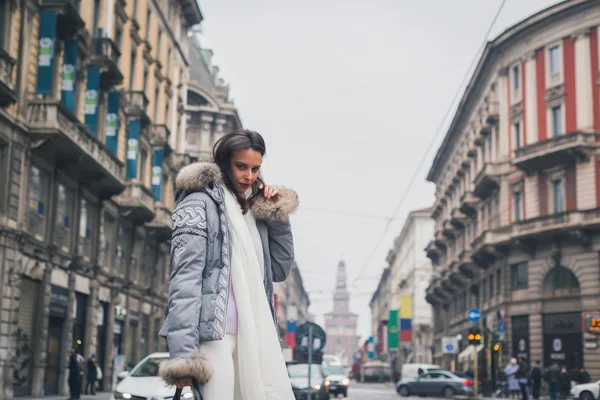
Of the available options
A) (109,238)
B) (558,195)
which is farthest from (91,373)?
(558,195)

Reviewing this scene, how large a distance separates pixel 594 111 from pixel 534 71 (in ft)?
15.0

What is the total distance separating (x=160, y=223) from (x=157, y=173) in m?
2.12

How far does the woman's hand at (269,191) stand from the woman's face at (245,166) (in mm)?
119

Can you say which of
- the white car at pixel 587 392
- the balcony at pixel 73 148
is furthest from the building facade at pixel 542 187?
the balcony at pixel 73 148

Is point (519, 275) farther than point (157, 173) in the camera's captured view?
Yes

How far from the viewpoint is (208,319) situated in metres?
3.77

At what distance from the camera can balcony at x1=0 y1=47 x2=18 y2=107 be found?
20.6 metres

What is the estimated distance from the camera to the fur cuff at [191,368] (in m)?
3.64

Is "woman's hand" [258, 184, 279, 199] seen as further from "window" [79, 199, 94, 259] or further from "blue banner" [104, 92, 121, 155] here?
"blue banner" [104, 92, 121, 155]

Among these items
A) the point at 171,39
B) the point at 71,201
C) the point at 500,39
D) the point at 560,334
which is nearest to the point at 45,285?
the point at 71,201

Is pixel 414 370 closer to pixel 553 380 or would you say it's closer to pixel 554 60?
pixel 553 380

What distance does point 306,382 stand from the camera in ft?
77.8

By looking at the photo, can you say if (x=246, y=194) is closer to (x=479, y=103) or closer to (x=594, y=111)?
(x=594, y=111)

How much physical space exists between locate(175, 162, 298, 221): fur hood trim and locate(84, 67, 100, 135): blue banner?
2373 centimetres
